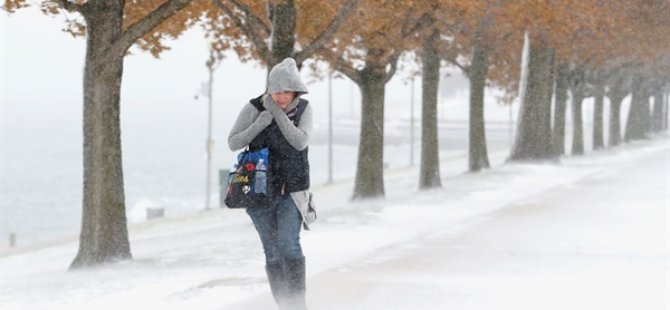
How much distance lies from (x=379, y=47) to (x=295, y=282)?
56.0 feet

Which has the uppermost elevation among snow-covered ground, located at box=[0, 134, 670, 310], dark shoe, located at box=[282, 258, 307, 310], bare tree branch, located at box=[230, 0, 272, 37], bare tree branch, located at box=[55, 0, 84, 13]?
bare tree branch, located at box=[230, 0, 272, 37]

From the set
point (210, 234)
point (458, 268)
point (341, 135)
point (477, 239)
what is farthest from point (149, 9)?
point (341, 135)

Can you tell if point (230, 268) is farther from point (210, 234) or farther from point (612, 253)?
point (210, 234)

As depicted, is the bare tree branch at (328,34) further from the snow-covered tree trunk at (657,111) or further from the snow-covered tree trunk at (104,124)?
the snow-covered tree trunk at (657,111)

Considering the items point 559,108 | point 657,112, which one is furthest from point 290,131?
point 657,112

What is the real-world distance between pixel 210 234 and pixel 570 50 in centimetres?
2465

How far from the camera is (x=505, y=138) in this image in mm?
165125

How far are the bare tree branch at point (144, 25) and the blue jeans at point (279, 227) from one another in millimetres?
5674

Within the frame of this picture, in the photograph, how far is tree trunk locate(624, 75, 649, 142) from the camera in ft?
217

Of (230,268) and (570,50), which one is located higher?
(570,50)

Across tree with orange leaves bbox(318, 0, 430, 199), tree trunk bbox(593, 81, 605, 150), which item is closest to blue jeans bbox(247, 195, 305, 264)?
tree with orange leaves bbox(318, 0, 430, 199)

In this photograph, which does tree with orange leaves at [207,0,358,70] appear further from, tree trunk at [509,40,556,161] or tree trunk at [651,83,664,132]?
tree trunk at [651,83,664,132]

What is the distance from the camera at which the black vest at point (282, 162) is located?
7.79 meters

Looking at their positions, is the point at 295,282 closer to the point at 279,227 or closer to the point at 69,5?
the point at 279,227
